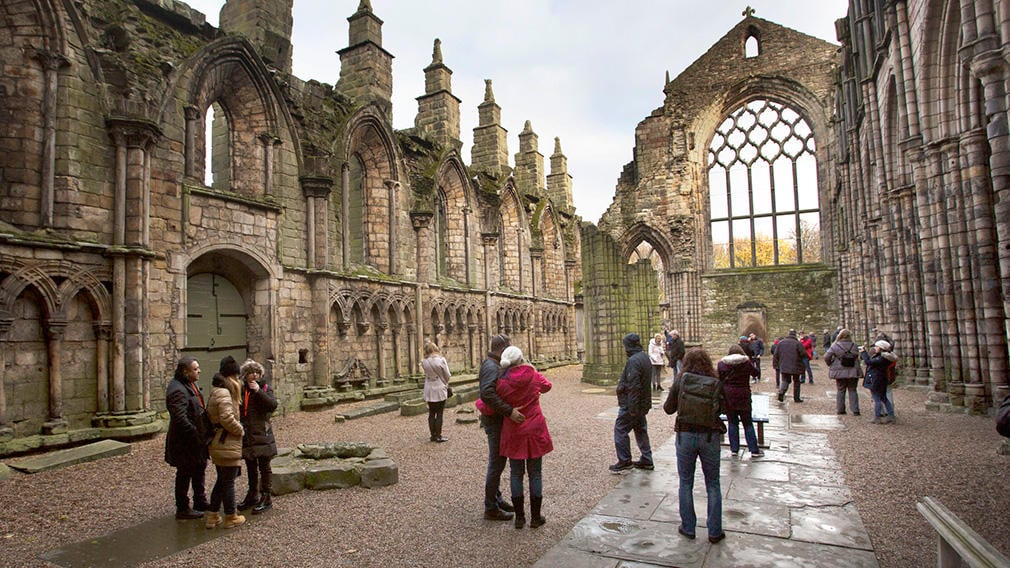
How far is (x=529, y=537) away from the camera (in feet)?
15.0

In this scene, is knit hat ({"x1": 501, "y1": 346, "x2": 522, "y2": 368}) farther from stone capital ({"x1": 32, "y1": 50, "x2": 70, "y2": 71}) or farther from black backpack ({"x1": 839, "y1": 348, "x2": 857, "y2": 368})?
stone capital ({"x1": 32, "y1": 50, "x2": 70, "y2": 71})

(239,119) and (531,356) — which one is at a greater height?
(239,119)

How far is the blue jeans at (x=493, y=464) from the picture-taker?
195 inches

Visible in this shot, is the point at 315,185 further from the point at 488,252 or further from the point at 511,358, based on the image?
the point at 511,358

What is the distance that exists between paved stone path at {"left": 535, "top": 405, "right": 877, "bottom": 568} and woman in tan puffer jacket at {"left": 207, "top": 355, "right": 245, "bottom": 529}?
259cm

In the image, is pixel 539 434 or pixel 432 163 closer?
pixel 539 434

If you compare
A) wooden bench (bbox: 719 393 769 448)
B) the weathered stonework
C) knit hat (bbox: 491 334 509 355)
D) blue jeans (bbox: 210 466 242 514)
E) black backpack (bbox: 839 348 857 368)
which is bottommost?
wooden bench (bbox: 719 393 769 448)

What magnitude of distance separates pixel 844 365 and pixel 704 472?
683 centimetres

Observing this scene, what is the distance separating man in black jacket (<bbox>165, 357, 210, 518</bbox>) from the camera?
4.85 metres

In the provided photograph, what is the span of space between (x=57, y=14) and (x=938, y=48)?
13.7m

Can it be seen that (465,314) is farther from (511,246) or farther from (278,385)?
(278,385)

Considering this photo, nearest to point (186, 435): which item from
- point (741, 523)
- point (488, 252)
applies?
point (741, 523)

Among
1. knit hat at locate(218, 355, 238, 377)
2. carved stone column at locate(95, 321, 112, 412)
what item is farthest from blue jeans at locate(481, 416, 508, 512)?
carved stone column at locate(95, 321, 112, 412)

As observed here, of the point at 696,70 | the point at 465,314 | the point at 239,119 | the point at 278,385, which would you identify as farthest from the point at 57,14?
the point at 696,70
